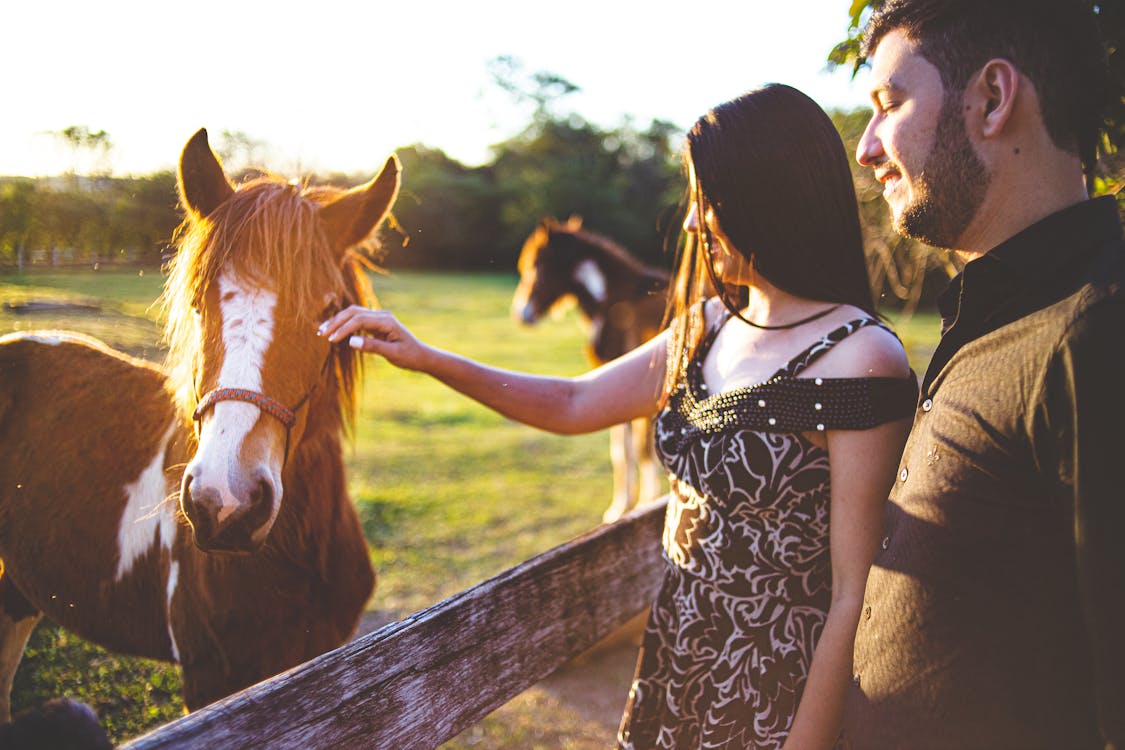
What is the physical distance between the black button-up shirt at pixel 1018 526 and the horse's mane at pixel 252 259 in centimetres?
143

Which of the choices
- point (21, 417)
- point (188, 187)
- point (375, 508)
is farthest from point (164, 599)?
point (375, 508)

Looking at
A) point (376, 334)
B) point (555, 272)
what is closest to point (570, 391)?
point (376, 334)

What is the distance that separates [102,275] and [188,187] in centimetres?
56

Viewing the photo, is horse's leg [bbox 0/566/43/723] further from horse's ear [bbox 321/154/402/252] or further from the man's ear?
the man's ear

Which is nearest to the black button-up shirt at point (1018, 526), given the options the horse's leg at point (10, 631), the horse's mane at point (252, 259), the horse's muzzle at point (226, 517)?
the horse's muzzle at point (226, 517)

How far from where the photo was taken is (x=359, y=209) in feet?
6.35

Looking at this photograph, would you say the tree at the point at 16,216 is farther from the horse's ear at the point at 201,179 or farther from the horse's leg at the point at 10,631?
the horse's leg at the point at 10,631

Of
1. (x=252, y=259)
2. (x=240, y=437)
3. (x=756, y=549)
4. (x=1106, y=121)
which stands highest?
(x=1106, y=121)

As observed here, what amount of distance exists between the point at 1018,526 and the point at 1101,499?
0.16 meters

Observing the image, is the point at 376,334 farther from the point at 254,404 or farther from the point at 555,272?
the point at 555,272

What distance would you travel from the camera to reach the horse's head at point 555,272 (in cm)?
854

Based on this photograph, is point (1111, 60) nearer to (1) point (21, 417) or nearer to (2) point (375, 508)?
(1) point (21, 417)

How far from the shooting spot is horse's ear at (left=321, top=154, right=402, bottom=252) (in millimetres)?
1917

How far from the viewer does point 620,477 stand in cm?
697
